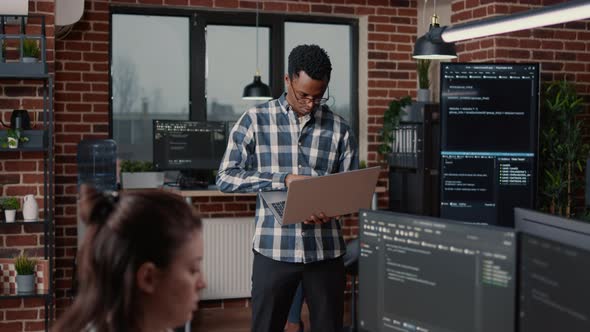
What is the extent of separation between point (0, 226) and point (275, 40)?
8.54ft

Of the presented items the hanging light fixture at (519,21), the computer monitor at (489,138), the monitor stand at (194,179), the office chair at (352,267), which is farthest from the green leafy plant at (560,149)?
the monitor stand at (194,179)

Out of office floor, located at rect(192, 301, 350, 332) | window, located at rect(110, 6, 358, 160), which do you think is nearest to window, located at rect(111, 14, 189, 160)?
window, located at rect(110, 6, 358, 160)

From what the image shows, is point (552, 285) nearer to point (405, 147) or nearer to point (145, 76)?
point (405, 147)

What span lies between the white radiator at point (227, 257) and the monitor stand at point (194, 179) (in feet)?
1.05

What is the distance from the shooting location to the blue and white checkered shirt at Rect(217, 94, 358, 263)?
2.92 meters

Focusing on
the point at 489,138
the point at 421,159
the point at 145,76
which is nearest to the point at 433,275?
the point at 489,138

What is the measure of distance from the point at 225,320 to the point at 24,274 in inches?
68.1

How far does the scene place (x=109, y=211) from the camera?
136cm

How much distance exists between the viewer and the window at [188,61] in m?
5.98

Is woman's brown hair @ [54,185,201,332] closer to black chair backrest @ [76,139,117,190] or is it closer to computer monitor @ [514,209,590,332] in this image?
computer monitor @ [514,209,590,332]

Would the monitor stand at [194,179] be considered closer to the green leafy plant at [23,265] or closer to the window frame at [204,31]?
the window frame at [204,31]

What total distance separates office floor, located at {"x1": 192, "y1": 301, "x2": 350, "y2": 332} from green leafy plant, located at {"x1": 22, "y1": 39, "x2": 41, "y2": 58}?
83.2 inches

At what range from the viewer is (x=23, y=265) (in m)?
4.37

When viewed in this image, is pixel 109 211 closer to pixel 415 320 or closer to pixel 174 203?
pixel 174 203
